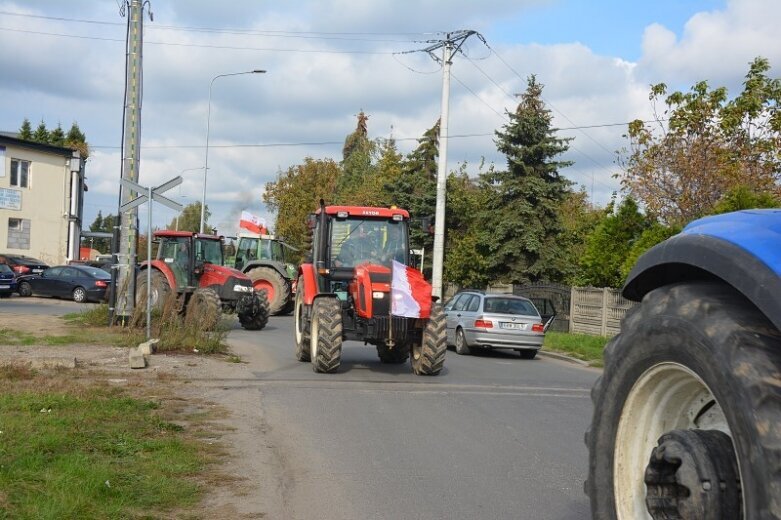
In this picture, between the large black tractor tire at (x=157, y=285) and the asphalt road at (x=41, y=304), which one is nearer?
the large black tractor tire at (x=157, y=285)

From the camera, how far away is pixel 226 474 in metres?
6.76

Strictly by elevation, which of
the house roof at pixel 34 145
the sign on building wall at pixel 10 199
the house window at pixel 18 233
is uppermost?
the house roof at pixel 34 145

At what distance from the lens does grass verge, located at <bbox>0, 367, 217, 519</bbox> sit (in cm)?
547

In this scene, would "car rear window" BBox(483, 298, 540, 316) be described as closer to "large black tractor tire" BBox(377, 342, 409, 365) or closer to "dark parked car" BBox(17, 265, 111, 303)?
"large black tractor tire" BBox(377, 342, 409, 365)

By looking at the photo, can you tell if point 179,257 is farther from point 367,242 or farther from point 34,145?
point 34,145

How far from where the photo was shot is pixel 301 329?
15516mm

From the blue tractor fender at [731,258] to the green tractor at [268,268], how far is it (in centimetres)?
2413

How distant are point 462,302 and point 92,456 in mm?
15263

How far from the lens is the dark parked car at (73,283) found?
1332 inches

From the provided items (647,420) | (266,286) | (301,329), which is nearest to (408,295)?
(301,329)

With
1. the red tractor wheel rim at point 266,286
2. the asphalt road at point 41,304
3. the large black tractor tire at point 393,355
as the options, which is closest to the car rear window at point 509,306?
the large black tractor tire at point 393,355

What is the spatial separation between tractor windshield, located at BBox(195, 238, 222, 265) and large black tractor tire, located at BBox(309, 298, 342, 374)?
10078mm

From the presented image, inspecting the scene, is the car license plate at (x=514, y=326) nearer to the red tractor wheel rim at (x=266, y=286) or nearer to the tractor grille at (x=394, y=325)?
the tractor grille at (x=394, y=325)

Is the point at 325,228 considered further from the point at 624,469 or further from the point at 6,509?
the point at 624,469
